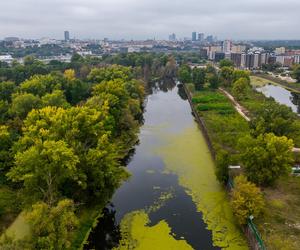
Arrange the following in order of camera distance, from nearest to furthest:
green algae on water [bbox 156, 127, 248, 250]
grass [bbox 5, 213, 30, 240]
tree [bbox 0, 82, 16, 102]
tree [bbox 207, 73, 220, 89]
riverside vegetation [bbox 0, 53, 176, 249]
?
riverside vegetation [bbox 0, 53, 176, 249] < grass [bbox 5, 213, 30, 240] < green algae on water [bbox 156, 127, 248, 250] < tree [bbox 0, 82, 16, 102] < tree [bbox 207, 73, 220, 89]

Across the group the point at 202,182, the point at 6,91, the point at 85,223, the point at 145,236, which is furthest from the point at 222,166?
the point at 6,91

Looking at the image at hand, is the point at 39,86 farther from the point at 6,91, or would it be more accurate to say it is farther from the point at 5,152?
the point at 5,152

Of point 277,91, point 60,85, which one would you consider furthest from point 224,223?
point 277,91

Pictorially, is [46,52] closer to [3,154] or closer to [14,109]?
[14,109]

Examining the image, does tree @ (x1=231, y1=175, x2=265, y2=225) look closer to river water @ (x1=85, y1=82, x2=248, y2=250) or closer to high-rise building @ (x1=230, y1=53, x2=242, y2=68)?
river water @ (x1=85, y1=82, x2=248, y2=250)

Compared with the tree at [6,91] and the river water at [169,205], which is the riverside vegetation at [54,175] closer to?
the river water at [169,205]

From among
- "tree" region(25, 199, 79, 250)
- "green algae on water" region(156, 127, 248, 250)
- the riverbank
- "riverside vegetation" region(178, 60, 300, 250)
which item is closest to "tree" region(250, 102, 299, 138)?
"riverside vegetation" region(178, 60, 300, 250)
